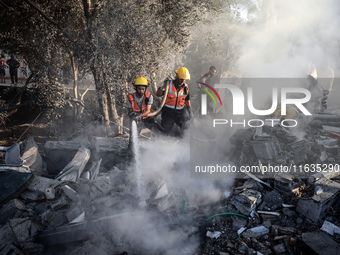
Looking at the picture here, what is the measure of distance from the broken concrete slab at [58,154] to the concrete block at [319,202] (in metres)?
5.11

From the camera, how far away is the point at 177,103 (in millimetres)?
6297

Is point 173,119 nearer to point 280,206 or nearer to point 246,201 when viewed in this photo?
point 246,201

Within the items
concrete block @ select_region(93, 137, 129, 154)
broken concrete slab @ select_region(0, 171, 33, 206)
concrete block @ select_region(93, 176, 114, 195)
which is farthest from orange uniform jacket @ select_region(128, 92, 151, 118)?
broken concrete slab @ select_region(0, 171, 33, 206)

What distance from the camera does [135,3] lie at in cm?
618

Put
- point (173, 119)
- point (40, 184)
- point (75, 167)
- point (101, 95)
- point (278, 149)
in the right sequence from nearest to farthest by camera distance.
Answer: point (40, 184) < point (75, 167) < point (278, 149) < point (173, 119) < point (101, 95)

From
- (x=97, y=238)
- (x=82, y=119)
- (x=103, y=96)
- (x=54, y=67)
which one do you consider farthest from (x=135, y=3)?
(x=97, y=238)

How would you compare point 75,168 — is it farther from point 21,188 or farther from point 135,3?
point 135,3

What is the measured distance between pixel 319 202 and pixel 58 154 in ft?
19.1

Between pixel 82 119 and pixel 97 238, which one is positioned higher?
pixel 82 119

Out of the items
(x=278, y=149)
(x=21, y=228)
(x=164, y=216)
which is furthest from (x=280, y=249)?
(x=21, y=228)

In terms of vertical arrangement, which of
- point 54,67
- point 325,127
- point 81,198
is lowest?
point 81,198

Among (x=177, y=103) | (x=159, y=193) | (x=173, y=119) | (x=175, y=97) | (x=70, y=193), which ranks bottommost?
(x=159, y=193)

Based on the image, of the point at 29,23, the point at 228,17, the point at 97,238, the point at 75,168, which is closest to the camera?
the point at 97,238

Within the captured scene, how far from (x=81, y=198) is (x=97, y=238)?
80 cm
